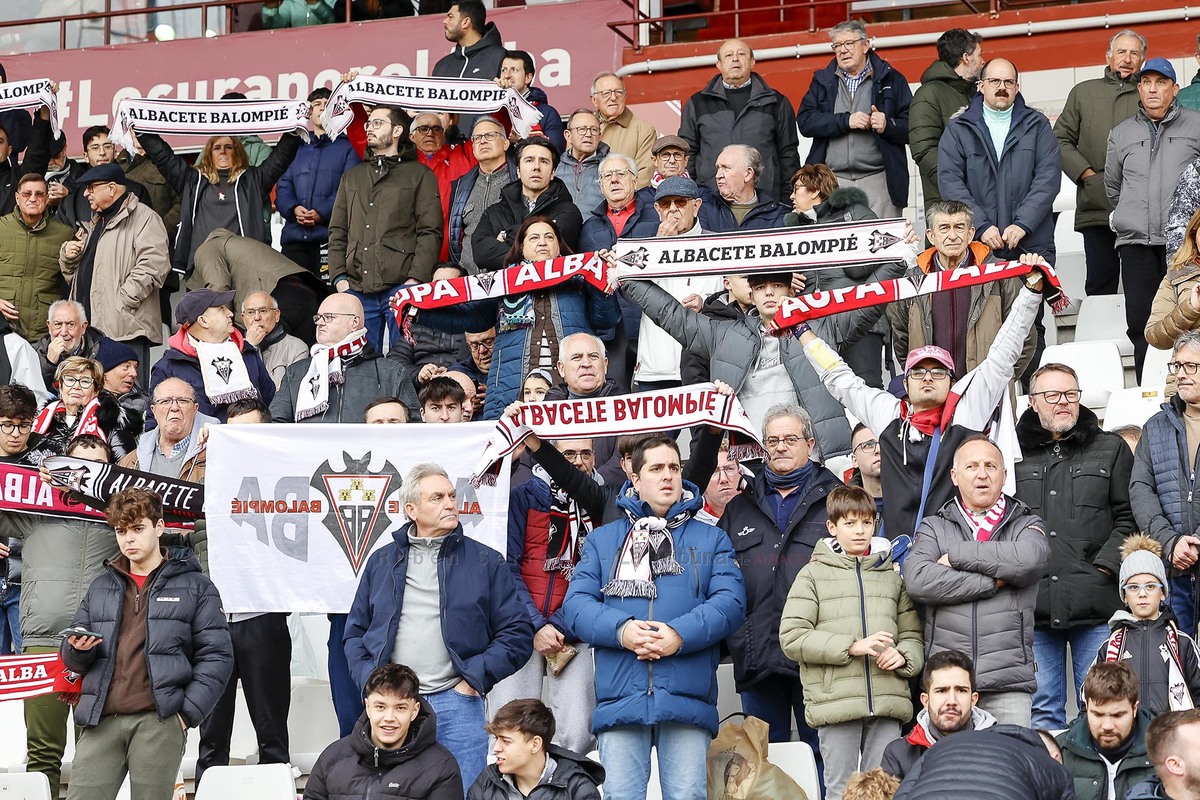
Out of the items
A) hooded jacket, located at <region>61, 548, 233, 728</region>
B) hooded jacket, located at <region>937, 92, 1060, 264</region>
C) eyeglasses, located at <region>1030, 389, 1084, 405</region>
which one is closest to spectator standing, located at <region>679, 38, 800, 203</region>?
hooded jacket, located at <region>937, 92, 1060, 264</region>

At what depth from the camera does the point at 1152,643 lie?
8.00 meters

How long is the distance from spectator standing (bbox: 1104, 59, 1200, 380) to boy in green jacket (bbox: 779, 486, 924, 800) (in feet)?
13.1

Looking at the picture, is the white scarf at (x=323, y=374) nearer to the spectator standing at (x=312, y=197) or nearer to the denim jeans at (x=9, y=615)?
the denim jeans at (x=9, y=615)

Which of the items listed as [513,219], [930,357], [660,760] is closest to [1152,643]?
[930,357]

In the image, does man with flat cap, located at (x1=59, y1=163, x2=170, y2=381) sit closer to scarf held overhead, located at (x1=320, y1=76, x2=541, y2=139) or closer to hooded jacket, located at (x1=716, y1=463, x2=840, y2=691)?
scarf held overhead, located at (x1=320, y1=76, x2=541, y2=139)

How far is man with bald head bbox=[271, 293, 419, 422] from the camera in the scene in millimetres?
10398

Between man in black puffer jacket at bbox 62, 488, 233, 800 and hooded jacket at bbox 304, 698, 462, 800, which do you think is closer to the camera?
hooded jacket at bbox 304, 698, 462, 800

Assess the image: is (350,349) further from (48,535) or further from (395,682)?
(395,682)

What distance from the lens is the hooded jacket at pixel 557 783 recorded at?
7145mm

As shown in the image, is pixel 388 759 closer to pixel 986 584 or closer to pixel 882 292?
pixel 986 584

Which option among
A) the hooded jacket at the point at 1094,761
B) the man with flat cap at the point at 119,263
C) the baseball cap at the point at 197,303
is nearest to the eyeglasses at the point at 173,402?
the baseball cap at the point at 197,303

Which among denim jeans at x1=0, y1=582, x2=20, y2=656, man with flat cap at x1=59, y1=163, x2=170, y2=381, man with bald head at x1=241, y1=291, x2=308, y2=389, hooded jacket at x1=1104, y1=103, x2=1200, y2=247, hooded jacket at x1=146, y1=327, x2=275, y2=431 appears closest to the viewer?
denim jeans at x1=0, y1=582, x2=20, y2=656

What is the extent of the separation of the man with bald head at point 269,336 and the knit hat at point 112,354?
2.64ft

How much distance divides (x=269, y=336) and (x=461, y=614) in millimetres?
4508
